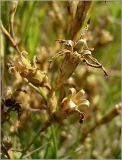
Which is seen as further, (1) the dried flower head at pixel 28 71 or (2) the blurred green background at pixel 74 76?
(2) the blurred green background at pixel 74 76

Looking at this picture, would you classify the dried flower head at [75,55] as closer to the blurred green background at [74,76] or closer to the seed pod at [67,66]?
the seed pod at [67,66]

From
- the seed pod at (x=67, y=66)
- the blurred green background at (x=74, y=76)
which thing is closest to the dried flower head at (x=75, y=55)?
the seed pod at (x=67, y=66)

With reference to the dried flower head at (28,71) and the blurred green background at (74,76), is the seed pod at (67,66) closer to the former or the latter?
the dried flower head at (28,71)

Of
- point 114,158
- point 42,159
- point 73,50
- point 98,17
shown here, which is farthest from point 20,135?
point 98,17

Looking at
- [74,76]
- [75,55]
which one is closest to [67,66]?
[75,55]

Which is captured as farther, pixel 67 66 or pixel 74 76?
pixel 74 76

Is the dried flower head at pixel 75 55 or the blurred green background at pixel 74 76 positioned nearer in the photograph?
the dried flower head at pixel 75 55

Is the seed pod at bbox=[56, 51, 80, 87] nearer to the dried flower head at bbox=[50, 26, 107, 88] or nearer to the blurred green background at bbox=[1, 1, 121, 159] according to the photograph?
the dried flower head at bbox=[50, 26, 107, 88]

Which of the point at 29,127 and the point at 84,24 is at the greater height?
the point at 84,24

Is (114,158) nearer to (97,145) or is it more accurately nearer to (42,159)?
(97,145)

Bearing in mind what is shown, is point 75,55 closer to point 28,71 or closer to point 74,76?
point 28,71

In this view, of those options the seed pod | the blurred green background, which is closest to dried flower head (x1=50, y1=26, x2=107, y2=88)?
the seed pod
